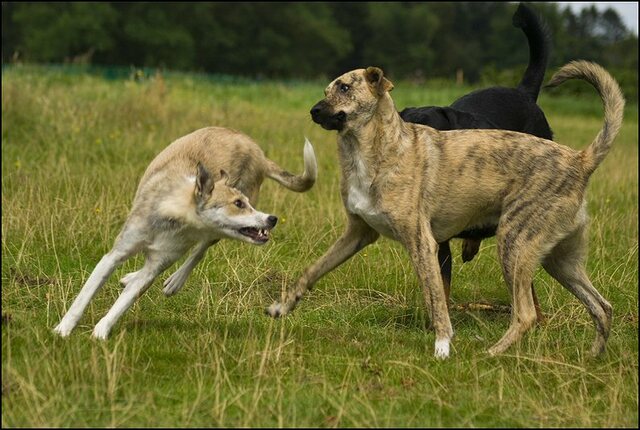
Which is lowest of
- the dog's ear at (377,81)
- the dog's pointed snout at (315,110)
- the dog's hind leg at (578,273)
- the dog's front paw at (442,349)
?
the dog's front paw at (442,349)

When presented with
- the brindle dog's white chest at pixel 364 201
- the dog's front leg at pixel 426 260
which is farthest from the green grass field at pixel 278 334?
the brindle dog's white chest at pixel 364 201

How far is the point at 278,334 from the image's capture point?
19.3 feet

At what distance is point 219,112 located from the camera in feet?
54.5

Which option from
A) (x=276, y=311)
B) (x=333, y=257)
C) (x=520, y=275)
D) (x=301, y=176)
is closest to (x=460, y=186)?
(x=520, y=275)

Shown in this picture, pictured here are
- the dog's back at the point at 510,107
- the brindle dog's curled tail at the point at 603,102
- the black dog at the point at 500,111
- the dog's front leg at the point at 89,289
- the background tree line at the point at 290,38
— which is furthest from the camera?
the background tree line at the point at 290,38

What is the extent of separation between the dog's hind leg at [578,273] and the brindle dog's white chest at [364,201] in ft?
3.81

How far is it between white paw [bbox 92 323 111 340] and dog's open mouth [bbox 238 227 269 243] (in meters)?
1.07

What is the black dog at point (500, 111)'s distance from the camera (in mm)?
7293

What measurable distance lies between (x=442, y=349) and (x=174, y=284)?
1.94 m

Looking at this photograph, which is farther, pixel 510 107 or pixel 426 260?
pixel 510 107

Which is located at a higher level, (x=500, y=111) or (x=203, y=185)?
(x=203, y=185)

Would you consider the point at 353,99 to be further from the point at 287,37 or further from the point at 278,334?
the point at 287,37

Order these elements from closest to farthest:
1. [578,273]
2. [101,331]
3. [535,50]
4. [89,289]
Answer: [101,331] → [89,289] → [578,273] → [535,50]

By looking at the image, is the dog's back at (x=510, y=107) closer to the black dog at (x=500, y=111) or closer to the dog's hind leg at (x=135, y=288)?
the black dog at (x=500, y=111)
